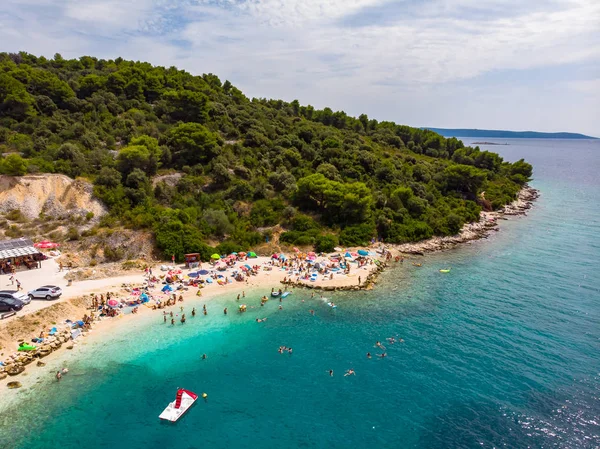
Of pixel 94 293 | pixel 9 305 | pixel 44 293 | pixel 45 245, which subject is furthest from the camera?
pixel 45 245

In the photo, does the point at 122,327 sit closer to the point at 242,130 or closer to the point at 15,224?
the point at 15,224

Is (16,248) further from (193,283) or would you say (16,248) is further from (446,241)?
(446,241)

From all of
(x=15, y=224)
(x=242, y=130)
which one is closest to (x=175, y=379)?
(x=15, y=224)

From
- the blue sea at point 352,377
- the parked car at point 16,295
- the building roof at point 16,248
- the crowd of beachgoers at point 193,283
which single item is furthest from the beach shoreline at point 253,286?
the building roof at point 16,248

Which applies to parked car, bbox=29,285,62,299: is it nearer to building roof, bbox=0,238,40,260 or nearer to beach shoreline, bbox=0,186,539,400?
beach shoreline, bbox=0,186,539,400

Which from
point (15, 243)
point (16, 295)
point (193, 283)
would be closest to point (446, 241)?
point (193, 283)

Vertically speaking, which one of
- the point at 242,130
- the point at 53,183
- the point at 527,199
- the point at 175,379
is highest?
the point at 242,130
